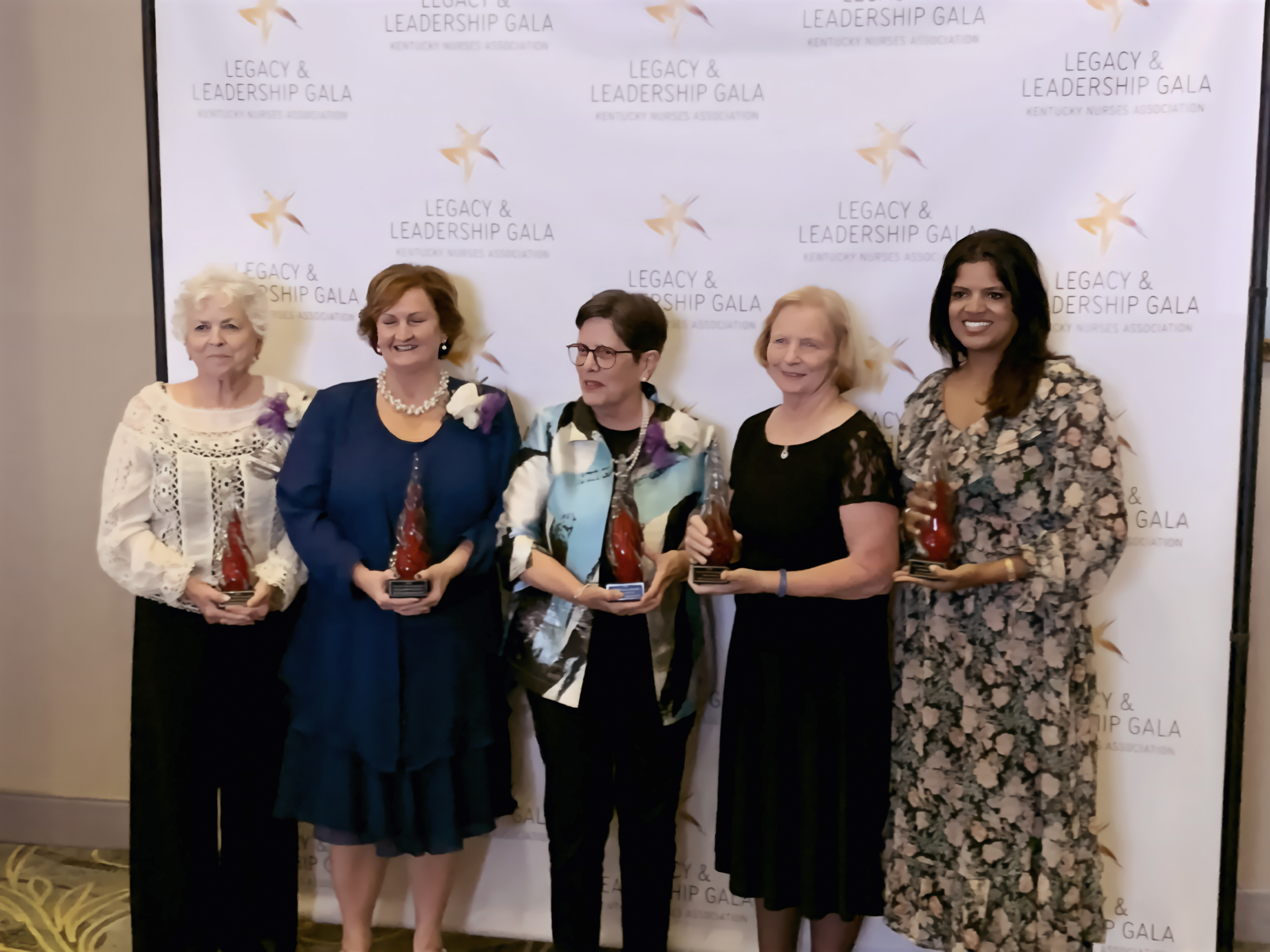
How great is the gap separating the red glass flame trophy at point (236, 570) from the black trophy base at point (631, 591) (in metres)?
0.84

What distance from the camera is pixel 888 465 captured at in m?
1.95

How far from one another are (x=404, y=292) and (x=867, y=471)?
1134 mm

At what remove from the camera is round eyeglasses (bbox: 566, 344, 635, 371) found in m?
2.06

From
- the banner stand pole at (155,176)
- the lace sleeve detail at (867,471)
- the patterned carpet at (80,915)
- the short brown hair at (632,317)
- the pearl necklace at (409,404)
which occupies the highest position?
the banner stand pole at (155,176)

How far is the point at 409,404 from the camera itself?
2174 millimetres

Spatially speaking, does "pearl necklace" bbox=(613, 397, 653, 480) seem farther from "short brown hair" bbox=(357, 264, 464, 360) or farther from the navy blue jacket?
"short brown hair" bbox=(357, 264, 464, 360)

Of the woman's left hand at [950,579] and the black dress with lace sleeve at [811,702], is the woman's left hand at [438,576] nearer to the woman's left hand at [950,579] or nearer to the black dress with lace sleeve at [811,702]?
the black dress with lace sleeve at [811,702]

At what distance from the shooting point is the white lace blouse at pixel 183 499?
2.13m

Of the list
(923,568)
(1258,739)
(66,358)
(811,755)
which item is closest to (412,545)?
(811,755)

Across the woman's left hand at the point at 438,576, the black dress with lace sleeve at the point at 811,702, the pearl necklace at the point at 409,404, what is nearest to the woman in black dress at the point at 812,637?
the black dress with lace sleeve at the point at 811,702

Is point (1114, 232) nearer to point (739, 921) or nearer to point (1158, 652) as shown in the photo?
point (1158, 652)

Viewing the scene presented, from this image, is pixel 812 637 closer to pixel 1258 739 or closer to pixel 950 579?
pixel 950 579

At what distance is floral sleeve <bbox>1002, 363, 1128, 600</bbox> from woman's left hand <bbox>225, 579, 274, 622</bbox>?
66.1 inches

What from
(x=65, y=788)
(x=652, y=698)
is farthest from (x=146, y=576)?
(x=65, y=788)
